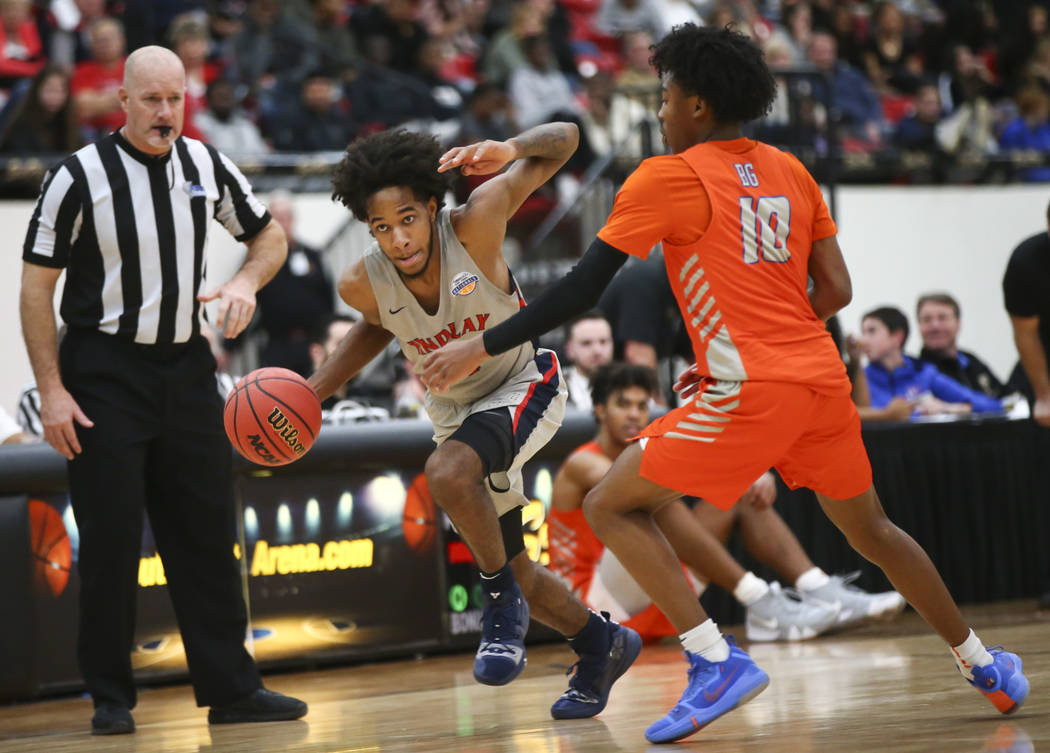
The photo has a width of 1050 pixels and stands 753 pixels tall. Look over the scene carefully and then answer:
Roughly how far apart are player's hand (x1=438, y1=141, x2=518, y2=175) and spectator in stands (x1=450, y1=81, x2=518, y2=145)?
282 inches

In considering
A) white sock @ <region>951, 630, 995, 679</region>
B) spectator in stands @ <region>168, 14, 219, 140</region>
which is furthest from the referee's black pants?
spectator in stands @ <region>168, 14, 219, 140</region>

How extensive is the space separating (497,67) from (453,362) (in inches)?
375

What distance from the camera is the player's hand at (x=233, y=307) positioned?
15.2 feet

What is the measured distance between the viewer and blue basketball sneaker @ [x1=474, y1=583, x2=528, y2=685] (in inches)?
164

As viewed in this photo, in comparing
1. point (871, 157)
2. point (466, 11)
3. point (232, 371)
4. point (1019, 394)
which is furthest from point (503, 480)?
point (466, 11)

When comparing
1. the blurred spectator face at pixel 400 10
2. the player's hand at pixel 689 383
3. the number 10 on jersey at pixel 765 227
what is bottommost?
the player's hand at pixel 689 383

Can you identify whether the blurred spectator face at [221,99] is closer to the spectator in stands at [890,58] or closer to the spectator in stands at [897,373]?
the spectator in stands at [897,373]

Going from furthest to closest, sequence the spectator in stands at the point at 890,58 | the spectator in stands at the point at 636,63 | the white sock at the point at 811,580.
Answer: the spectator in stands at the point at 890,58 → the spectator in stands at the point at 636,63 → the white sock at the point at 811,580

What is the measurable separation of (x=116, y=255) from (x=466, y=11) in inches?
365

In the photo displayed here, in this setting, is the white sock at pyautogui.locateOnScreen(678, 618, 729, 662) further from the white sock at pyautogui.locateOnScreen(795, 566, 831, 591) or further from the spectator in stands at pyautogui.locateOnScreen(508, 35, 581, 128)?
the spectator in stands at pyautogui.locateOnScreen(508, 35, 581, 128)

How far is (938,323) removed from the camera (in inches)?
343

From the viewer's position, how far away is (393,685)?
5848mm

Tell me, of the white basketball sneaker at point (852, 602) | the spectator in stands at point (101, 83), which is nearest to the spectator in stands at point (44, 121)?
the spectator in stands at point (101, 83)

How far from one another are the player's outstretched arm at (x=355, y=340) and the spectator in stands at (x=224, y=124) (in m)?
6.41
